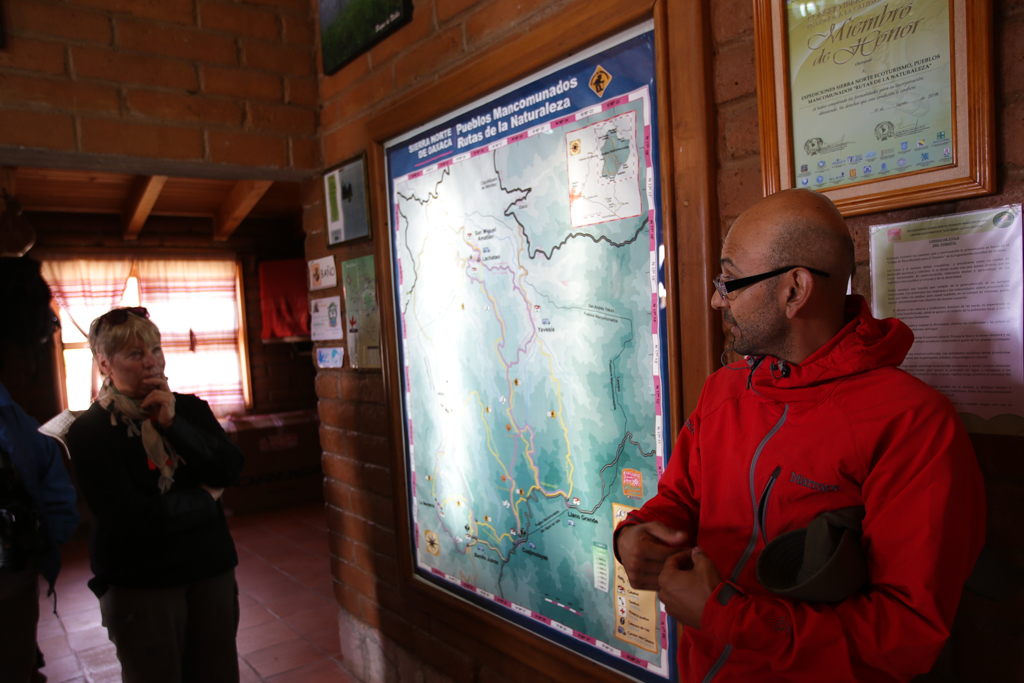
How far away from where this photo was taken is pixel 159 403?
187 cm

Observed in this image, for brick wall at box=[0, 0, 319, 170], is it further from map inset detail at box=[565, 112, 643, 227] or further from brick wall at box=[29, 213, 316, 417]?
brick wall at box=[29, 213, 316, 417]

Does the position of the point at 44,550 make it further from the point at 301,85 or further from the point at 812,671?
the point at 812,671

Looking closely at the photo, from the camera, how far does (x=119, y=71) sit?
7.10 ft

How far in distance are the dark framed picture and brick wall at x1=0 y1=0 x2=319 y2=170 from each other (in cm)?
17

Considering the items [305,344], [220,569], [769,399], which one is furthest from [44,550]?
[305,344]

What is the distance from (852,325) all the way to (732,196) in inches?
18.1

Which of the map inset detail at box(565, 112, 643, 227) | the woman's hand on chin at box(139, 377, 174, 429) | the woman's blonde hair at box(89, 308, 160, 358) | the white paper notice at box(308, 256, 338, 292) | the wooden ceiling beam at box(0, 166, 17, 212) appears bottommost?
the woman's hand on chin at box(139, 377, 174, 429)

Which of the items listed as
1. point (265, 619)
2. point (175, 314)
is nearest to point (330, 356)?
point (265, 619)

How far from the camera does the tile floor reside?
2.91m

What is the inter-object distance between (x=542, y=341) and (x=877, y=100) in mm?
903

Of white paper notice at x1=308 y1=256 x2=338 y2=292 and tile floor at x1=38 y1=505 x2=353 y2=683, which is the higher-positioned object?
white paper notice at x1=308 y1=256 x2=338 y2=292

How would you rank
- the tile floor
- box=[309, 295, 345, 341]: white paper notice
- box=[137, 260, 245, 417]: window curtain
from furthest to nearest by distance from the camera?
box=[137, 260, 245, 417]: window curtain < the tile floor < box=[309, 295, 345, 341]: white paper notice

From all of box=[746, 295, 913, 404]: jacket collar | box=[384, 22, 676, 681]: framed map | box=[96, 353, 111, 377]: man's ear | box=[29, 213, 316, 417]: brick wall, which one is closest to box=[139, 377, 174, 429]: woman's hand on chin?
box=[96, 353, 111, 377]: man's ear

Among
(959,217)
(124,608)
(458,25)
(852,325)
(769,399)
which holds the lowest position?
(124,608)
